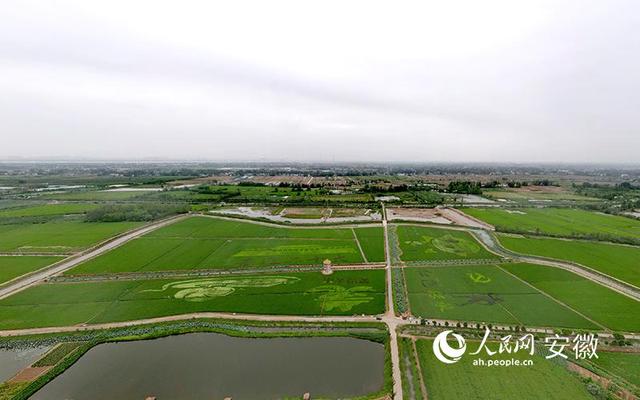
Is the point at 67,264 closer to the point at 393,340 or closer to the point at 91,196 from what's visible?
the point at 393,340

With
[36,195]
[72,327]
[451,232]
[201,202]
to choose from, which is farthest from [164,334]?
[36,195]

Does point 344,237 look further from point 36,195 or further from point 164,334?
point 36,195

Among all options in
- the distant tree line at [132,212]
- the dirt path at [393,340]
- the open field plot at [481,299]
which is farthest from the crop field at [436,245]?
the distant tree line at [132,212]

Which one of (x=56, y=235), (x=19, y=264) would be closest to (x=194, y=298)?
(x=19, y=264)

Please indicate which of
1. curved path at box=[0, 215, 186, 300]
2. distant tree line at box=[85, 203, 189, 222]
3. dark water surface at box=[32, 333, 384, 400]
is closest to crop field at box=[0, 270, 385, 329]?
curved path at box=[0, 215, 186, 300]

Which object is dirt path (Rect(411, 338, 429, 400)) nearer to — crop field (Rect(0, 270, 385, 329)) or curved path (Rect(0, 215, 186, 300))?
crop field (Rect(0, 270, 385, 329))

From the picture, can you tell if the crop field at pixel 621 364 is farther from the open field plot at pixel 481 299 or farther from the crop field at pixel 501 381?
the open field plot at pixel 481 299
